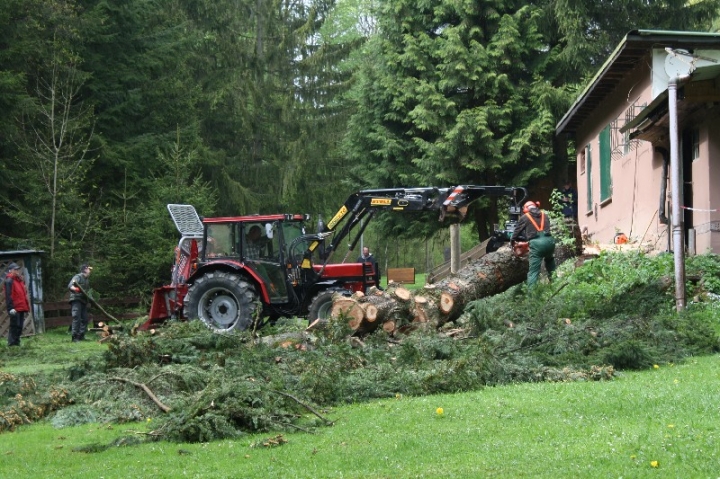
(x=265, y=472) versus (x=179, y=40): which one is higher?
(x=179, y=40)

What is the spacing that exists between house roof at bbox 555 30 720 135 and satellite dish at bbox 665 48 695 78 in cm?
284

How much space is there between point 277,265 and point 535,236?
16.6 feet

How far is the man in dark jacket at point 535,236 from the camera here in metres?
17.2

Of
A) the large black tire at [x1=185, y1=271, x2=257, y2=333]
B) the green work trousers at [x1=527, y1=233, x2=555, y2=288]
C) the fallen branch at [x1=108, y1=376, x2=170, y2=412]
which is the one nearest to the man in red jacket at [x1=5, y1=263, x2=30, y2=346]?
the large black tire at [x1=185, y1=271, x2=257, y2=333]

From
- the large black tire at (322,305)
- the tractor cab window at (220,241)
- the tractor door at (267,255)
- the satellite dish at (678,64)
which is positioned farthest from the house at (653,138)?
the tractor cab window at (220,241)

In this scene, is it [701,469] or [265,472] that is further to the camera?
[265,472]

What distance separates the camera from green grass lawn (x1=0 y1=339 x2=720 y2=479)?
666cm

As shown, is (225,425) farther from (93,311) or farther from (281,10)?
(281,10)

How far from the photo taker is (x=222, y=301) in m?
19.2

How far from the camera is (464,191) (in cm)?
1977

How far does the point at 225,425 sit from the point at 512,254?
32.3ft

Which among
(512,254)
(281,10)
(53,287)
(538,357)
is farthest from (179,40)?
(538,357)

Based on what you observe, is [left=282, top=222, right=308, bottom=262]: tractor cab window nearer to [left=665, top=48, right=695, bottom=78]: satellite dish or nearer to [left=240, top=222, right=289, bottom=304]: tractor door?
[left=240, top=222, right=289, bottom=304]: tractor door

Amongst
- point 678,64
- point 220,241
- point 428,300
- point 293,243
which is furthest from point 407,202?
point 678,64
